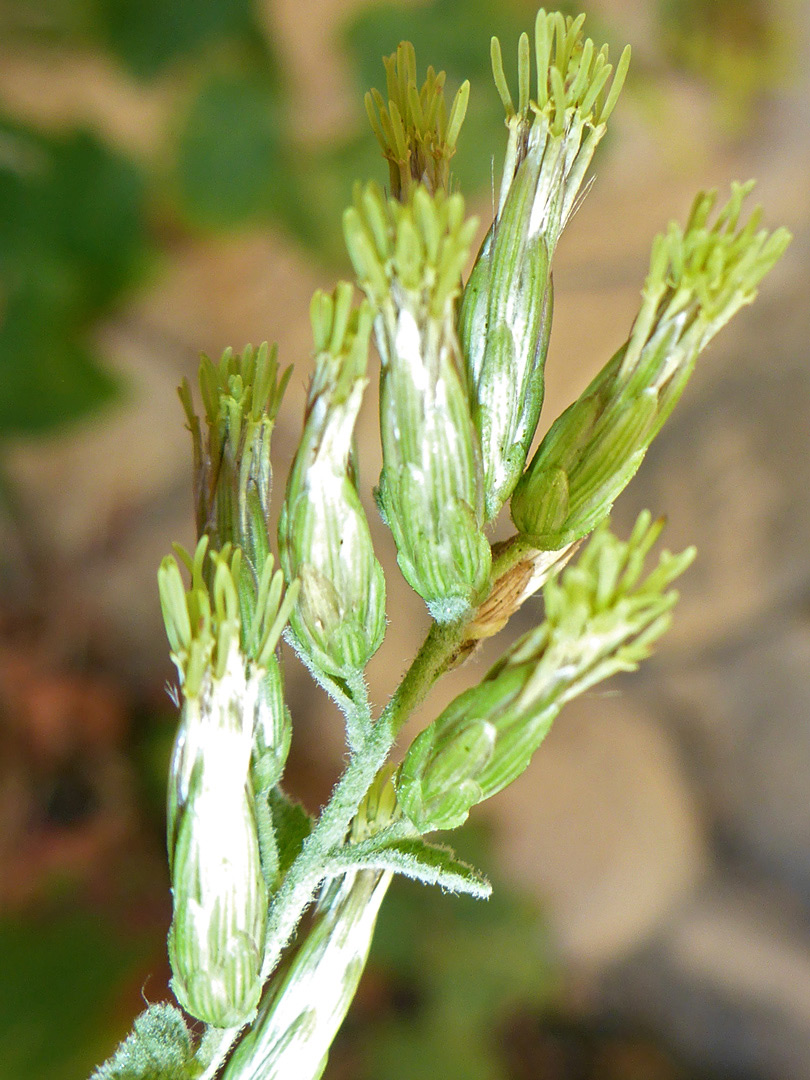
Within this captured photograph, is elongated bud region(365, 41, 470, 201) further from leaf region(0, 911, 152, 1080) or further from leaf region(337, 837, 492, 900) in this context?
leaf region(0, 911, 152, 1080)

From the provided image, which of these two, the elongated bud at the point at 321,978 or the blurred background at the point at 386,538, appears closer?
the elongated bud at the point at 321,978

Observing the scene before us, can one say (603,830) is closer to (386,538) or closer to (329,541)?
(386,538)

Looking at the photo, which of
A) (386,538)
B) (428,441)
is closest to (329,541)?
(428,441)

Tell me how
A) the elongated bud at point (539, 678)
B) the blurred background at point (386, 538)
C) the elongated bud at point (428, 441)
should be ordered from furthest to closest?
the blurred background at point (386, 538) < the elongated bud at point (428, 441) < the elongated bud at point (539, 678)

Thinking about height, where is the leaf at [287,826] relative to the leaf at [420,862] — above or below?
above

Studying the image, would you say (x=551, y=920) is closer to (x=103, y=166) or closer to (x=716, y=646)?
(x=716, y=646)

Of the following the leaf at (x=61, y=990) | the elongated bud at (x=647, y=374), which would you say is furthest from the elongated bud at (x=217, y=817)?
the leaf at (x=61, y=990)

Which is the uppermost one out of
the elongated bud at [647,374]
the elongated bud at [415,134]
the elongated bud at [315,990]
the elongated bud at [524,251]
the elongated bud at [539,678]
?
the elongated bud at [415,134]

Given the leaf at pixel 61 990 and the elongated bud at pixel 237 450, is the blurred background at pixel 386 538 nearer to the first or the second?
the leaf at pixel 61 990
